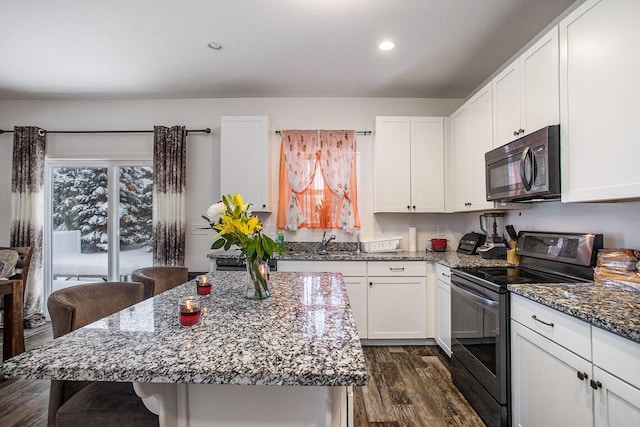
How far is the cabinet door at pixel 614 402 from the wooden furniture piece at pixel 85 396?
1.60 meters

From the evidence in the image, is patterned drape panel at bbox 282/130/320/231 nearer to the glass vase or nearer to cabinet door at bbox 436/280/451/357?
cabinet door at bbox 436/280/451/357

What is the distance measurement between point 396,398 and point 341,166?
234 centimetres

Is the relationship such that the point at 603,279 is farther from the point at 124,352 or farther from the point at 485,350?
the point at 124,352

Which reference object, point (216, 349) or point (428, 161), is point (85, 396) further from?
point (428, 161)

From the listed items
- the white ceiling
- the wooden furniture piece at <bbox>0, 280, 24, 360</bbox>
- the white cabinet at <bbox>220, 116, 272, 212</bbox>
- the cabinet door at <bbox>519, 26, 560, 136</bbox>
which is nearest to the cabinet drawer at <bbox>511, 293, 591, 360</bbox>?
the cabinet door at <bbox>519, 26, 560, 136</bbox>

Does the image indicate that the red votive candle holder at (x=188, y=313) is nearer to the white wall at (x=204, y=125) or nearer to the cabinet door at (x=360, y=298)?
the cabinet door at (x=360, y=298)

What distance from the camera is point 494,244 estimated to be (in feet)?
8.80

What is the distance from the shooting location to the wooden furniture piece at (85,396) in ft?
3.42

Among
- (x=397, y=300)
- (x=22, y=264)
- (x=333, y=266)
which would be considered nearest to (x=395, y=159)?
(x=333, y=266)

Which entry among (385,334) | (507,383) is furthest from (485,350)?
(385,334)

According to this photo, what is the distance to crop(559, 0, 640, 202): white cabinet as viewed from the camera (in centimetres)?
132

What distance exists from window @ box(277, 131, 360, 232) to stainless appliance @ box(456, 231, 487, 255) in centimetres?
115

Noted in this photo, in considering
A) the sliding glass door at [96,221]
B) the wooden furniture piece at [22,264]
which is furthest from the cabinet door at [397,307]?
the wooden furniture piece at [22,264]

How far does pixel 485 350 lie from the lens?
1.87m
